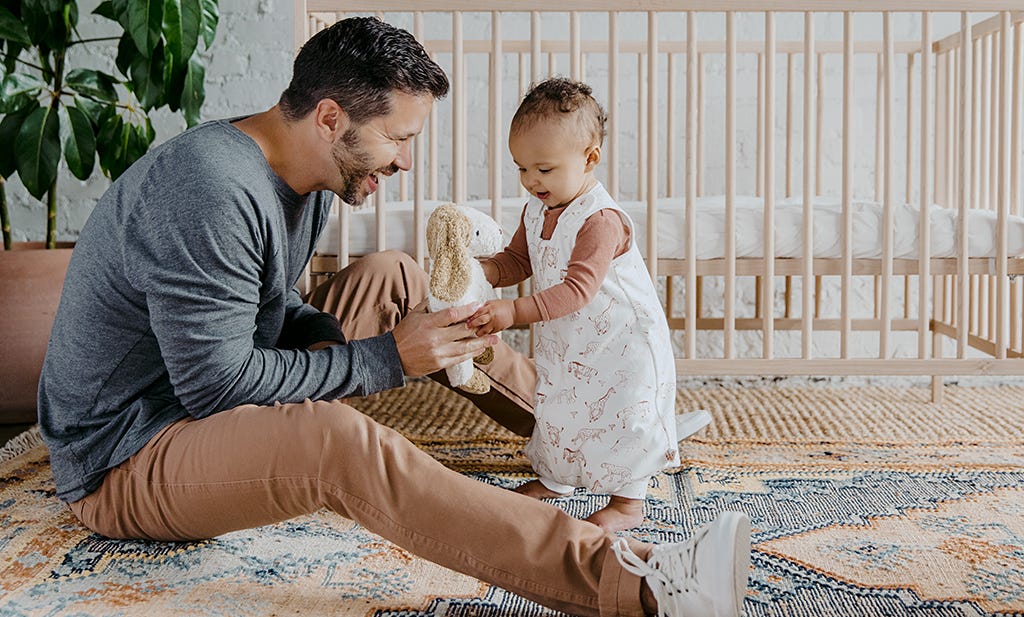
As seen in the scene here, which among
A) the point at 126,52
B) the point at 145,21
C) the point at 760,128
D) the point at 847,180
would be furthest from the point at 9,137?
the point at 760,128

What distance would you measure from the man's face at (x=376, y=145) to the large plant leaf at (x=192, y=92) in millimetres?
1001

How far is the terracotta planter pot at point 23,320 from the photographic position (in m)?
1.97

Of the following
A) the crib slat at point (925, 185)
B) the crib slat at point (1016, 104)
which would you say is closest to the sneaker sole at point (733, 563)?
the crib slat at point (925, 185)

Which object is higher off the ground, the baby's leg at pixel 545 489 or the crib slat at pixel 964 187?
the crib slat at pixel 964 187

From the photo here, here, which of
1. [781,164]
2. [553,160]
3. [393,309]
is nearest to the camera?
[553,160]

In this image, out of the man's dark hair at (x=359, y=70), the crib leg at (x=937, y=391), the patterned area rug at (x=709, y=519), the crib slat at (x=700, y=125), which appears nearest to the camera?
the patterned area rug at (x=709, y=519)

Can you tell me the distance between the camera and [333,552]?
1.25m

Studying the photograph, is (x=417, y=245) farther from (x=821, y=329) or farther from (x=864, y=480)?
(x=821, y=329)

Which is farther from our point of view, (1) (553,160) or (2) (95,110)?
(2) (95,110)

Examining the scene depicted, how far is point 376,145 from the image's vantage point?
4.04 ft

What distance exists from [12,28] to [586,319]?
1.47 m

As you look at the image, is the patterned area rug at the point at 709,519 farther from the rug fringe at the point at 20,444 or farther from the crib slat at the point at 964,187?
the crib slat at the point at 964,187

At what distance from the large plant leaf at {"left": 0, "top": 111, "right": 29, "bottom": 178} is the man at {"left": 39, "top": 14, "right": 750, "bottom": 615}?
1039 millimetres

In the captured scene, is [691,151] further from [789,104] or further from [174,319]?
[174,319]
